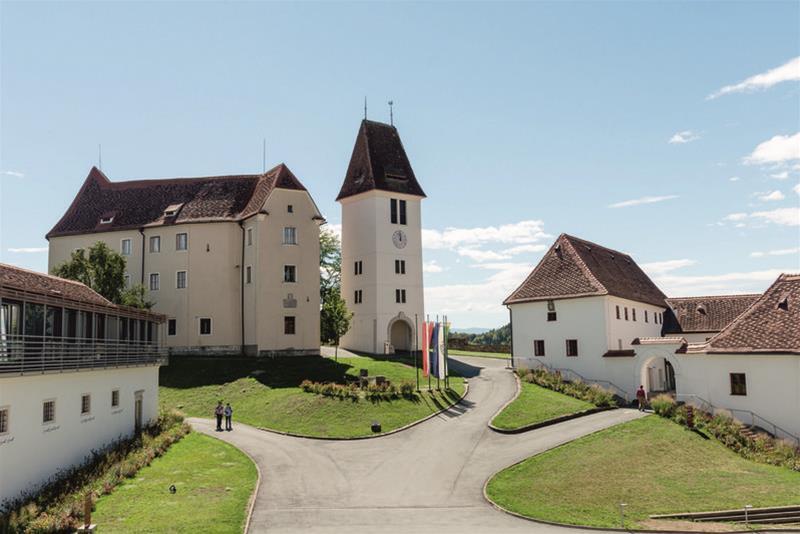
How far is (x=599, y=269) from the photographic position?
169 ft

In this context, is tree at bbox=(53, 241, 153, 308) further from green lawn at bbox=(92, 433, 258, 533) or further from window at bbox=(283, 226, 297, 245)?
green lawn at bbox=(92, 433, 258, 533)

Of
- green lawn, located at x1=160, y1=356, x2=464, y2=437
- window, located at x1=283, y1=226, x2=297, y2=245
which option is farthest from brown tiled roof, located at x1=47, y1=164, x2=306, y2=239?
green lawn, located at x1=160, y1=356, x2=464, y2=437

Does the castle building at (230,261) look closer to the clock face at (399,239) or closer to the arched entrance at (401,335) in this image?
the clock face at (399,239)

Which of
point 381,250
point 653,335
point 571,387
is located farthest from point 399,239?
point 571,387

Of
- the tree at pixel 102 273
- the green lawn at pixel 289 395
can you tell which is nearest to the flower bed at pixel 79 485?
the green lawn at pixel 289 395

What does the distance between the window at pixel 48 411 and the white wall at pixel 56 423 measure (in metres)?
0.18

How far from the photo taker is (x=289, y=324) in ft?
181

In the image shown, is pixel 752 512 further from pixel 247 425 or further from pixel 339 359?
pixel 339 359

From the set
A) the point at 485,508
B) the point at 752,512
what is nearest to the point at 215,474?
the point at 485,508

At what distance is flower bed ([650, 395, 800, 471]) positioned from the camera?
3084cm

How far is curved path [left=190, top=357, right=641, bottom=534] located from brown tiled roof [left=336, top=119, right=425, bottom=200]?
27315 millimetres

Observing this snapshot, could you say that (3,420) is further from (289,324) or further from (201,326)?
(201,326)

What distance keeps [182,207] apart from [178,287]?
24.2 feet

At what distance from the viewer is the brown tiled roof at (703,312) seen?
5725 cm
